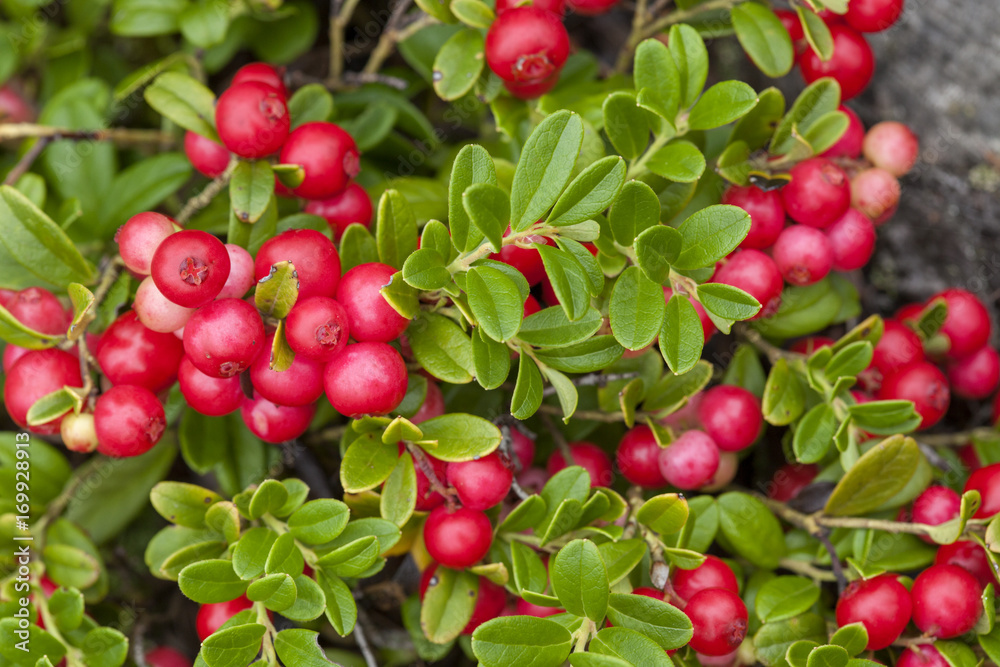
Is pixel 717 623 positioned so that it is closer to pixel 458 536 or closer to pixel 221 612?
pixel 458 536

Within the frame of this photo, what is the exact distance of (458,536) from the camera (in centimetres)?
214

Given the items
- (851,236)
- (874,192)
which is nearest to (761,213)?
(851,236)

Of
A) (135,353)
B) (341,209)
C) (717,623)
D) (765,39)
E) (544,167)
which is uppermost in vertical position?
(765,39)

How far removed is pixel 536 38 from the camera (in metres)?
2.30

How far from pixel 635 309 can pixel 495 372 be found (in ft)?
1.24

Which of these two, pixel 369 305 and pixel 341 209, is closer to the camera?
pixel 369 305

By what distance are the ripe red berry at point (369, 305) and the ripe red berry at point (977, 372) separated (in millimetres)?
2223

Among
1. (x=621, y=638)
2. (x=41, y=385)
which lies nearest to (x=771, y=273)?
(x=621, y=638)

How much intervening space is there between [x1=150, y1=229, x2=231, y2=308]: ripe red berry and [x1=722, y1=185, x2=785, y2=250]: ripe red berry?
152 centimetres

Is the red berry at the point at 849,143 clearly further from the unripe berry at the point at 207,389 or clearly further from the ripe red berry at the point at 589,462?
the unripe berry at the point at 207,389

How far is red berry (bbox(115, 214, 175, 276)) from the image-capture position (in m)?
2.07

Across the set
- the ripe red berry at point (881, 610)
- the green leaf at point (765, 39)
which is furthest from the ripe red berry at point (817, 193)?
the ripe red berry at point (881, 610)

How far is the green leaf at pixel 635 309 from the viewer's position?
187 centimetres

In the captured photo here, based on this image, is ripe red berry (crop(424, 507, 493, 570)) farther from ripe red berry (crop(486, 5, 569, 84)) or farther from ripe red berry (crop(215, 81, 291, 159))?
ripe red berry (crop(486, 5, 569, 84))
